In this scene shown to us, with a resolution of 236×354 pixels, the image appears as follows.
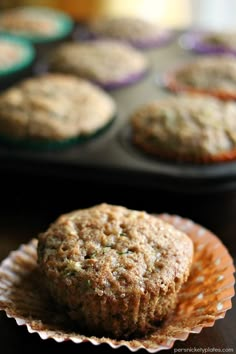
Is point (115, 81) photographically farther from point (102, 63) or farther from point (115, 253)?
point (115, 253)

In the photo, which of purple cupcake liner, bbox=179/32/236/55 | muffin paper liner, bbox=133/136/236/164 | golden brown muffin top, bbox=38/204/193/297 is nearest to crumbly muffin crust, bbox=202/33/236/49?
purple cupcake liner, bbox=179/32/236/55

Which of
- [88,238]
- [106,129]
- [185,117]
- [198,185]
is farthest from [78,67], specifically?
[88,238]

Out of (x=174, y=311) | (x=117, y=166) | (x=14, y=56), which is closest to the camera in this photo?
(x=174, y=311)

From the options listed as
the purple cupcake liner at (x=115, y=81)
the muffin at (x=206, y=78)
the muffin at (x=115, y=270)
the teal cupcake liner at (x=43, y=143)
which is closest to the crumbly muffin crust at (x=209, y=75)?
the muffin at (x=206, y=78)

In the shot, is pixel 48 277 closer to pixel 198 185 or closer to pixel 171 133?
pixel 198 185

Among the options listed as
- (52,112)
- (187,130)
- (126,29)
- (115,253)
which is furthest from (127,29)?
(115,253)
